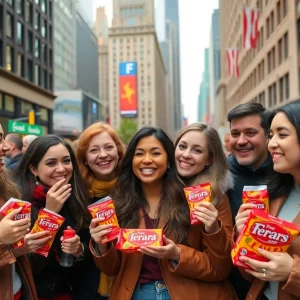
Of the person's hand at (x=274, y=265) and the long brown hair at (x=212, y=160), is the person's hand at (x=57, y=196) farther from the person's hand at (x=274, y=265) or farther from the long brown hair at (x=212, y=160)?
the person's hand at (x=274, y=265)

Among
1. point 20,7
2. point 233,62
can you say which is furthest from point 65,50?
point 233,62

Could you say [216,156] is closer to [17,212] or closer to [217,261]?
[217,261]

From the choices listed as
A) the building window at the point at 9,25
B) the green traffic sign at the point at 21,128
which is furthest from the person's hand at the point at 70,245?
the building window at the point at 9,25

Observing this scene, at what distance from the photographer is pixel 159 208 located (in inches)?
132

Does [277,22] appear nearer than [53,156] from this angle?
No

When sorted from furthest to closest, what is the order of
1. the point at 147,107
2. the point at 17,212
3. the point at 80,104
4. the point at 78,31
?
the point at 147,107
the point at 78,31
the point at 80,104
the point at 17,212

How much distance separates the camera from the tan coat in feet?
7.57

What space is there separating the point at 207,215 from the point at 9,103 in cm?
3730

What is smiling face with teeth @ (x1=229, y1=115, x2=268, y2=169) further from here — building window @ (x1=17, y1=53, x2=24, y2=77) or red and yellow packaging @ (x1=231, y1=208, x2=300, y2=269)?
building window @ (x1=17, y1=53, x2=24, y2=77)

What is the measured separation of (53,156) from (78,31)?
3852 inches

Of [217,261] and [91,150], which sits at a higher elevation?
[91,150]

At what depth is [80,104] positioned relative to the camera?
79.6 m

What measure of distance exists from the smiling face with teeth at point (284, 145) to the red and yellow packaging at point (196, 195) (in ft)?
2.08

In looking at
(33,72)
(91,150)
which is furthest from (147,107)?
(91,150)
